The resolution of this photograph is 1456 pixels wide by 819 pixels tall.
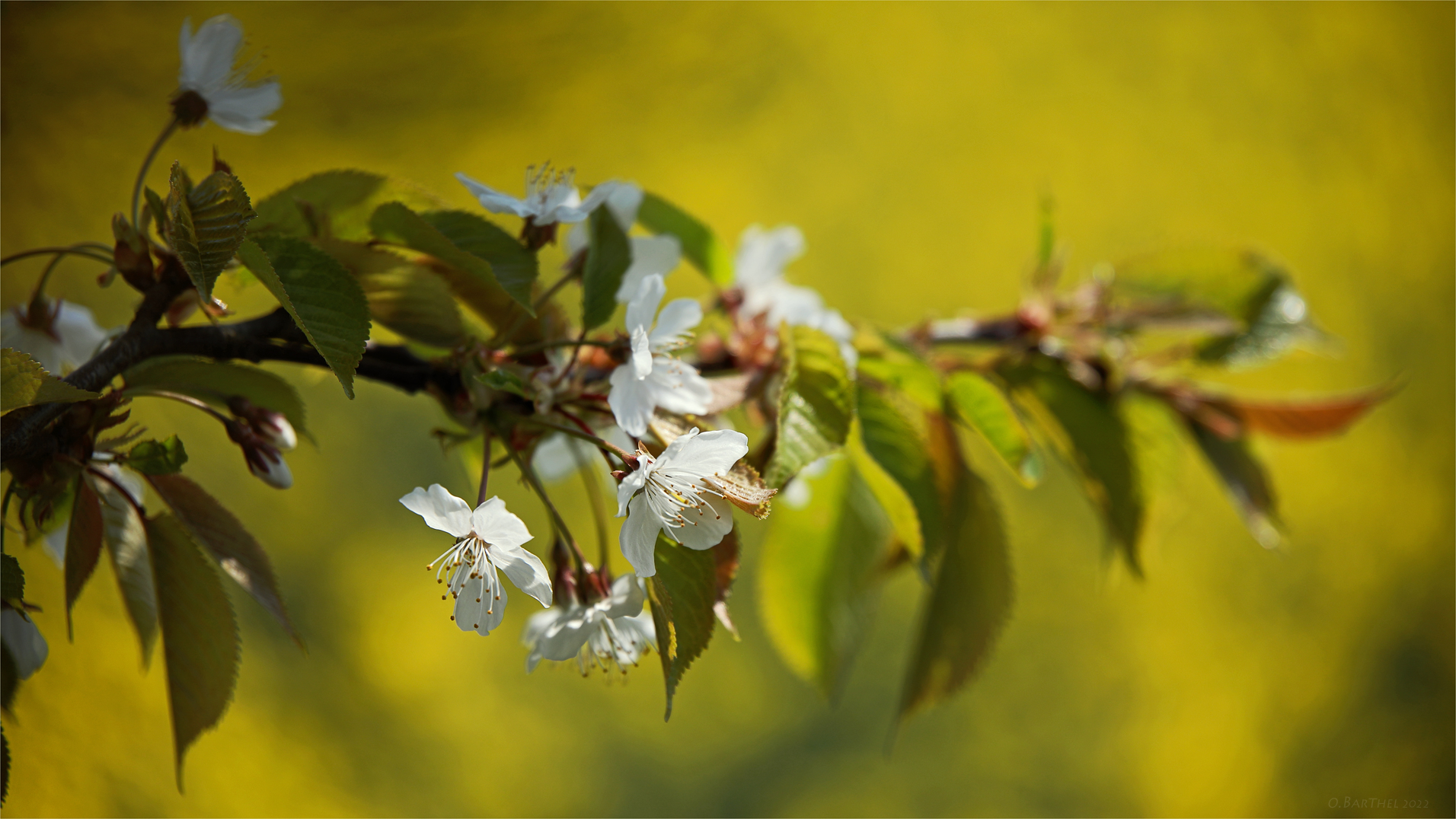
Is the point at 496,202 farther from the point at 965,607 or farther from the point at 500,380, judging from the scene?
the point at 965,607

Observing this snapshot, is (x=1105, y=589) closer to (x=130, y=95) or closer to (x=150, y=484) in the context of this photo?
(x=150, y=484)

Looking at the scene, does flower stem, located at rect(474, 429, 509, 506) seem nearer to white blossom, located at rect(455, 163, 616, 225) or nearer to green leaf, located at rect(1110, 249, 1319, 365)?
white blossom, located at rect(455, 163, 616, 225)

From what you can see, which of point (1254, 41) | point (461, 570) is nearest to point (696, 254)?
point (461, 570)

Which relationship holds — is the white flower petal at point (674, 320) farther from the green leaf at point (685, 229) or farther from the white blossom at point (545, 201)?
the green leaf at point (685, 229)

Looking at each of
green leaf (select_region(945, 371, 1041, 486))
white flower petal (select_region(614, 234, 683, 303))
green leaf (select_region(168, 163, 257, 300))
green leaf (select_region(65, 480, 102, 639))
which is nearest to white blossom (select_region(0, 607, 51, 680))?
green leaf (select_region(65, 480, 102, 639))

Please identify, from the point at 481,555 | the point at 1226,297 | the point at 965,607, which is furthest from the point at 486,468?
the point at 1226,297

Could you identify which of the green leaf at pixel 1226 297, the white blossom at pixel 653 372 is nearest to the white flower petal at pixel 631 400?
the white blossom at pixel 653 372
